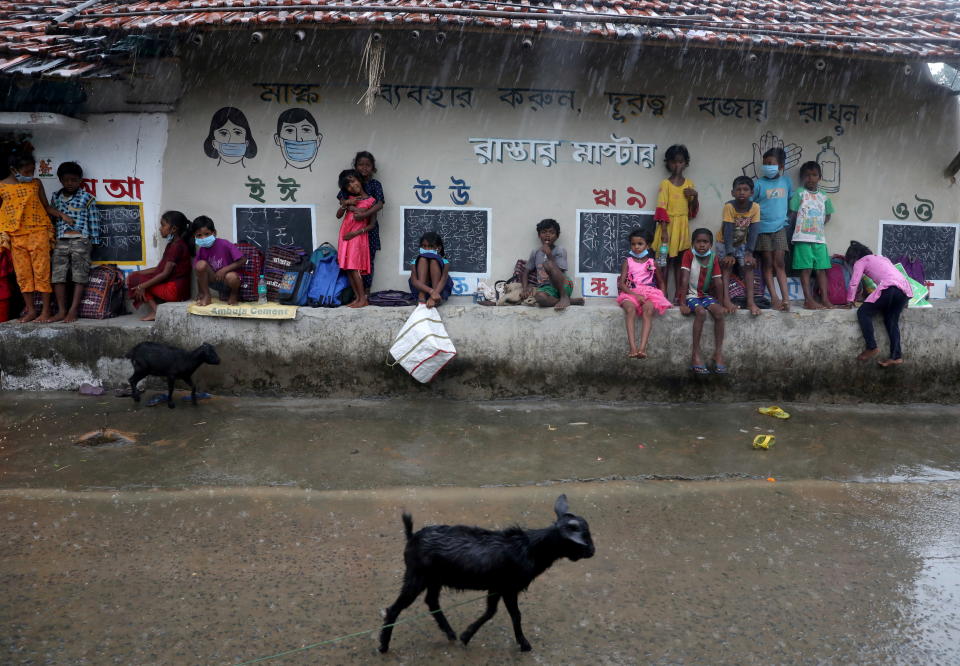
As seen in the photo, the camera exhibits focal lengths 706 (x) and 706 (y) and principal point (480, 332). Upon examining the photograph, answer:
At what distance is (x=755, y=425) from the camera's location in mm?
6180

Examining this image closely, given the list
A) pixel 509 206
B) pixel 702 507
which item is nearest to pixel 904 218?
pixel 509 206

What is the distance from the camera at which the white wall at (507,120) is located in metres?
7.20

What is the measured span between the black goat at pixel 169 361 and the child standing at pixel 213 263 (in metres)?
0.78

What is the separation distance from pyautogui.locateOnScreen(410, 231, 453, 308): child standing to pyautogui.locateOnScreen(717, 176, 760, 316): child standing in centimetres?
281

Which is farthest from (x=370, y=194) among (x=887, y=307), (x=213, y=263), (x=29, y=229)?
(x=887, y=307)

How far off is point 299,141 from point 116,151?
6.27 feet

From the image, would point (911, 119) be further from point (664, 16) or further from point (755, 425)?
point (755, 425)

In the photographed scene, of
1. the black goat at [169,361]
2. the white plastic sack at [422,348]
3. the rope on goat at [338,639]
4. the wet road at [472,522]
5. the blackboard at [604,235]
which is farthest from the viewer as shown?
the blackboard at [604,235]

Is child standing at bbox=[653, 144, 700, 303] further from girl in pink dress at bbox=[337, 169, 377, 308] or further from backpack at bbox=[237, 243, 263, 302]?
backpack at bbox=[237, 243, 263, 302]

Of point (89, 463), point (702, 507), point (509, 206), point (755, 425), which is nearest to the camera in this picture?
point (702, 507)

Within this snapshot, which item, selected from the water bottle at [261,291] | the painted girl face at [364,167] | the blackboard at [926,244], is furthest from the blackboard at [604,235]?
the water bottle at [261,291]

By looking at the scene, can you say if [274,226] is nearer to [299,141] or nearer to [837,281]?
[299,141]

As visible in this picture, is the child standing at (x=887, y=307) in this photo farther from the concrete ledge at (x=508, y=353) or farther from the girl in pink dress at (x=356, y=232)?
the girl in pink dress at (x=356, y=232)

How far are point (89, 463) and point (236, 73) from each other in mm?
4209
